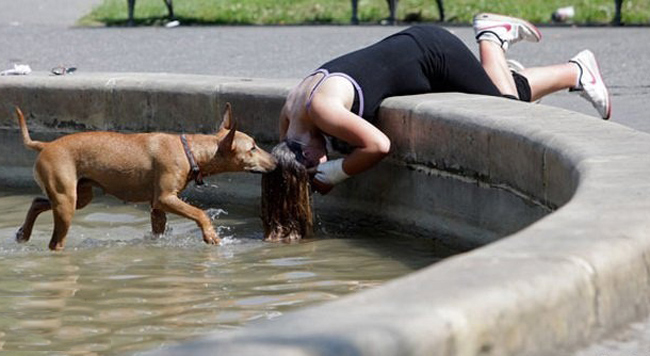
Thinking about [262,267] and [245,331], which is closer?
[245,331]

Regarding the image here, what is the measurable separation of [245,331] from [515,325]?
2.14 feet

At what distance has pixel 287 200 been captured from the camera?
7574mm

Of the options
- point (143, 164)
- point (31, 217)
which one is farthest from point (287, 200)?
point (31, 217)

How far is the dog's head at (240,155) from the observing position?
24.8 feet

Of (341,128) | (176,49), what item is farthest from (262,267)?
(176,49)

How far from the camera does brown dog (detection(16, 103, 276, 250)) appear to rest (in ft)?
24.9

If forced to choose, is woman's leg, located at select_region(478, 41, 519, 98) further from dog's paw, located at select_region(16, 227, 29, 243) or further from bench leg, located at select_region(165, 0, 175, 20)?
bench leg, located at select_region(165, 0, 175, 20)

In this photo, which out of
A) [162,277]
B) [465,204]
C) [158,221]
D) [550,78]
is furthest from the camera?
[550,78]

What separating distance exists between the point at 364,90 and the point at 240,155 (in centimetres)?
74

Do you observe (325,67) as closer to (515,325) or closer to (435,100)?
(435,100)

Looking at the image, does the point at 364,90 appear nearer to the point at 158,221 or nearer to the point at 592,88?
the point at 158,221

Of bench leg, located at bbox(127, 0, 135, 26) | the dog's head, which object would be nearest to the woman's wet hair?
the dog's head

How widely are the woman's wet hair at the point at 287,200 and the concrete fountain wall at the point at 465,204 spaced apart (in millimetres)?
527

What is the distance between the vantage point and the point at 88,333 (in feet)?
18.8
